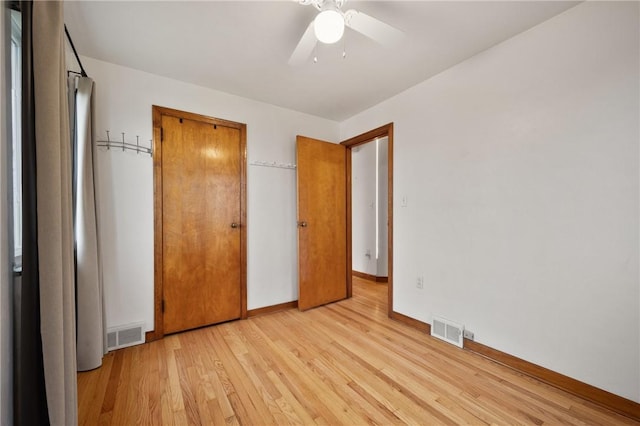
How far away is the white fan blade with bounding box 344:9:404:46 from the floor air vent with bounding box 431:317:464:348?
2.18m

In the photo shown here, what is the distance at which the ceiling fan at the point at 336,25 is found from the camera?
1183mm

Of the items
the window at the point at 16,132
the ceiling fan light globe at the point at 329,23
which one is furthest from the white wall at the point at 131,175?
the ceiling fan light globe at the point at 329,23

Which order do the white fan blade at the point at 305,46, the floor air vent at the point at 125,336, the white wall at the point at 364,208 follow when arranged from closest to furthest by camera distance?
the white fan blade at the point at 305,46 < the floor air vent at the point at 125,336 < the white wall at the point at 364,208

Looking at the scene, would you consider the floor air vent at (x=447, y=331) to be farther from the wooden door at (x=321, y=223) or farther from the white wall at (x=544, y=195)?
the wooden door at (x=321, y=223)

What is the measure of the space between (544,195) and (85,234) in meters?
3.13

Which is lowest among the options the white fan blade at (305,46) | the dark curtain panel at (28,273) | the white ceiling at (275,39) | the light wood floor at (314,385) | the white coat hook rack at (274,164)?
the light wood floor at (314,385)

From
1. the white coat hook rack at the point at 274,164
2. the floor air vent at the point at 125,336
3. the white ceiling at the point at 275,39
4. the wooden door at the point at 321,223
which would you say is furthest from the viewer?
the wooden door at the point at 321,223

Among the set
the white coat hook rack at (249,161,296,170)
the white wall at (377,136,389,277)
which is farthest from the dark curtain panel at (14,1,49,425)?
the white wall at (377,136,389,277)

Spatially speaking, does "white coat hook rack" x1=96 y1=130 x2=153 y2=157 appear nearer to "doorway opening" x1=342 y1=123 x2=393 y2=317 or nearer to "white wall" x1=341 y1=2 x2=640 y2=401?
"white wall" x1=341 y1=2 x2=640 y2=401

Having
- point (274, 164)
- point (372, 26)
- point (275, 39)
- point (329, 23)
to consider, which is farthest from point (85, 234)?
point (372, 26)

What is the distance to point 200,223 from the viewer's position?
8.15 feet

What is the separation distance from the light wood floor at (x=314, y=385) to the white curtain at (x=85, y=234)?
21 centimetres

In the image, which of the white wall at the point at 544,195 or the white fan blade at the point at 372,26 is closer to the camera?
the white fan blade at the point at 372,26

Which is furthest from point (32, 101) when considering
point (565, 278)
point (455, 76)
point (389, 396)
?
point (565, 278)
